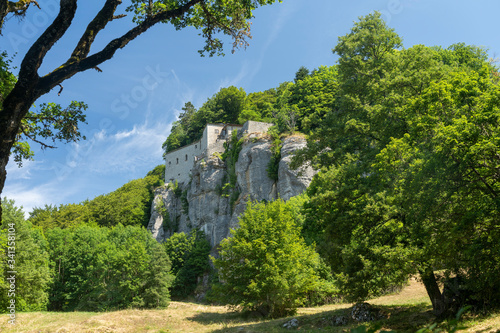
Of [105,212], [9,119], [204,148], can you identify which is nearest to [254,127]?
[204,148]

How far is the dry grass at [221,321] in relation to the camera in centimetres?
1246

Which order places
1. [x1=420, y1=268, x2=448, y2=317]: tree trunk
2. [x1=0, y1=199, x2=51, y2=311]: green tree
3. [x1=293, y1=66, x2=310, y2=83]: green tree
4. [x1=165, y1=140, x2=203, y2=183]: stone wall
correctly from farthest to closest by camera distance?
[x1=165, y1=140, x2=203, y2=183]: stone wall < [x1=293, y1=66, x2=310, y2=83]: green tree < [x1=0, y1=199, x2=51, y2=311]: green tree < [x1=420, y1=268, x2=448, y2=317]: tree trunk

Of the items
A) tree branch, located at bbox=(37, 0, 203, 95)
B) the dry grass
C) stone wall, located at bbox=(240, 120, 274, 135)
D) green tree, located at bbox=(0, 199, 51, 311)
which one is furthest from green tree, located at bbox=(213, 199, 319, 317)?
stone wall, located at bbox=(240, 120, 274, 135)

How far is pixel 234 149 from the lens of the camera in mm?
53438

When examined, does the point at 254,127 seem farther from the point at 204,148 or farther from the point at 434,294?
the point at 434,294

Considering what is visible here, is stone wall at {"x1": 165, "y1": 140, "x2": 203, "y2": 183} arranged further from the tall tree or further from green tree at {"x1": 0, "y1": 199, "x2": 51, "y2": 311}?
the tall tree

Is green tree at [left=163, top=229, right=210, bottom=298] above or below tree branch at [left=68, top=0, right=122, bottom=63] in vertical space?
below

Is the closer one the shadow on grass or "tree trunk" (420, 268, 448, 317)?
"tree trunk" (420, 268, 448, 317)

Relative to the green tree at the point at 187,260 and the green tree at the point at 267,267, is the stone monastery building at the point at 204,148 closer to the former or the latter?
the green tree at the point at 187,260

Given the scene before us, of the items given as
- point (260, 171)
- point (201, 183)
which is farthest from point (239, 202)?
point (201, 183)

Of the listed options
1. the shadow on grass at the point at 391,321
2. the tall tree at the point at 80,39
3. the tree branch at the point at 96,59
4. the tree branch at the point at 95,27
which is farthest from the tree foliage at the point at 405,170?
the tree branch at the point at 95,27

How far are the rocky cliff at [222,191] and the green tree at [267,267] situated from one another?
15.1 m

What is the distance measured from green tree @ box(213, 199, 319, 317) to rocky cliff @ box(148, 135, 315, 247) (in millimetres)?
15052

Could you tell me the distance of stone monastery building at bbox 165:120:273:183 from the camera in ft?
176
